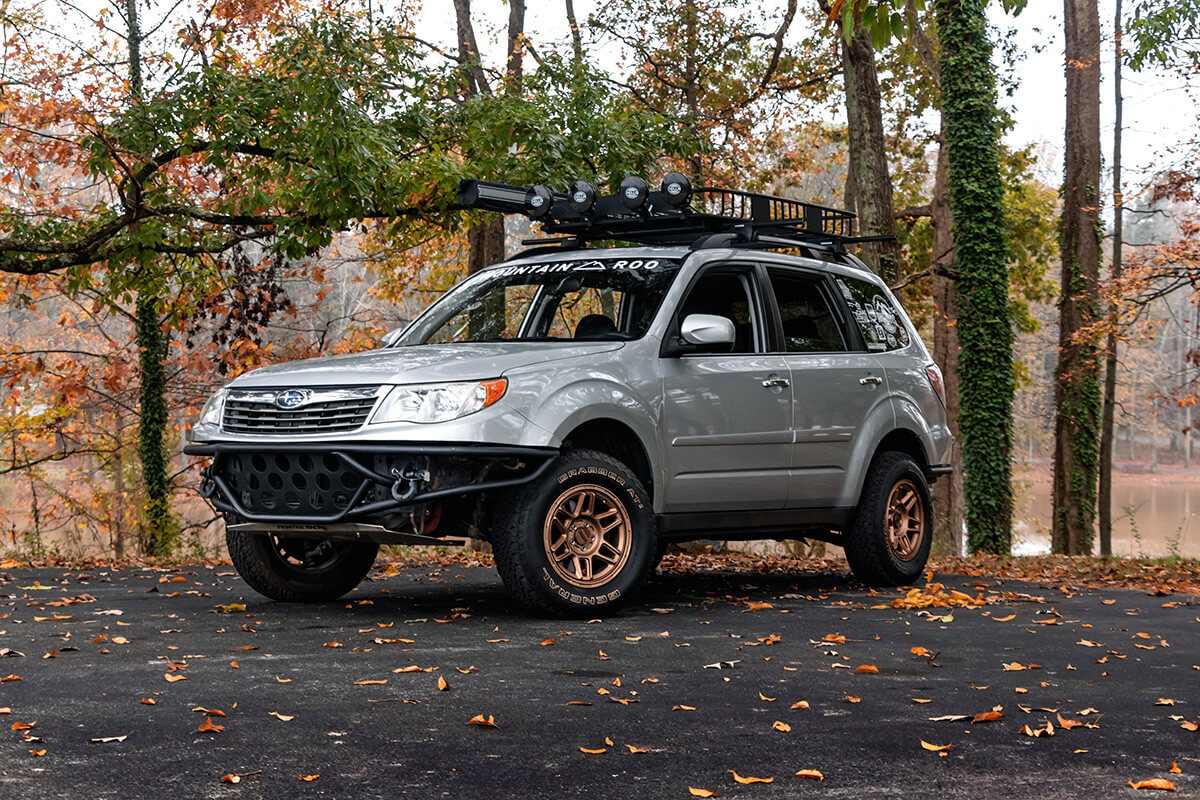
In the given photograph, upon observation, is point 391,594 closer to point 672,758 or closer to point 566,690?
point 566,690

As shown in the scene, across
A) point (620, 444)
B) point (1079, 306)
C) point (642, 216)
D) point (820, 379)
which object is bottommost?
point (620, 444)

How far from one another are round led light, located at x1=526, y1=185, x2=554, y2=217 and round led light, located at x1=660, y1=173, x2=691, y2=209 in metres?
0.79

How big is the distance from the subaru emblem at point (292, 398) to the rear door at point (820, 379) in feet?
10.4

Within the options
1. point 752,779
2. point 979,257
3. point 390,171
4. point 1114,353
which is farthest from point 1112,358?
point 752,779

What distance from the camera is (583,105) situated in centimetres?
1527

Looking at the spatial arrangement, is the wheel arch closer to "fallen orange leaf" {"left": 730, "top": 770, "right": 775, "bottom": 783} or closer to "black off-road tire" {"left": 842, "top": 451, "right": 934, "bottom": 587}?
"black off-road tire" {"left": 842, "top": 451, "right": 934, "bottom": 587}

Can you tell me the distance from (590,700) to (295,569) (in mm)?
3705

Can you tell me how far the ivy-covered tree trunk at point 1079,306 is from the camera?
2308 centimetres

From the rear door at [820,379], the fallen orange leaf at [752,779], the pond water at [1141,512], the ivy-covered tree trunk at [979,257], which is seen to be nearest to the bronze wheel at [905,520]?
the rear door at [820,379]

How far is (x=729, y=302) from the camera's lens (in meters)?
8.55

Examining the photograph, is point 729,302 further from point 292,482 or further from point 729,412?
point 292,482

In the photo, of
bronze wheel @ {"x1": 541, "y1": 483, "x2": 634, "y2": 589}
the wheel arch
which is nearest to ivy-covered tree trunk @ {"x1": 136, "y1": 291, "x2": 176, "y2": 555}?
the wheel arch

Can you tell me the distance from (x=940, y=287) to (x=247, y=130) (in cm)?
1849

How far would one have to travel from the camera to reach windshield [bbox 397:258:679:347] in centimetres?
805
